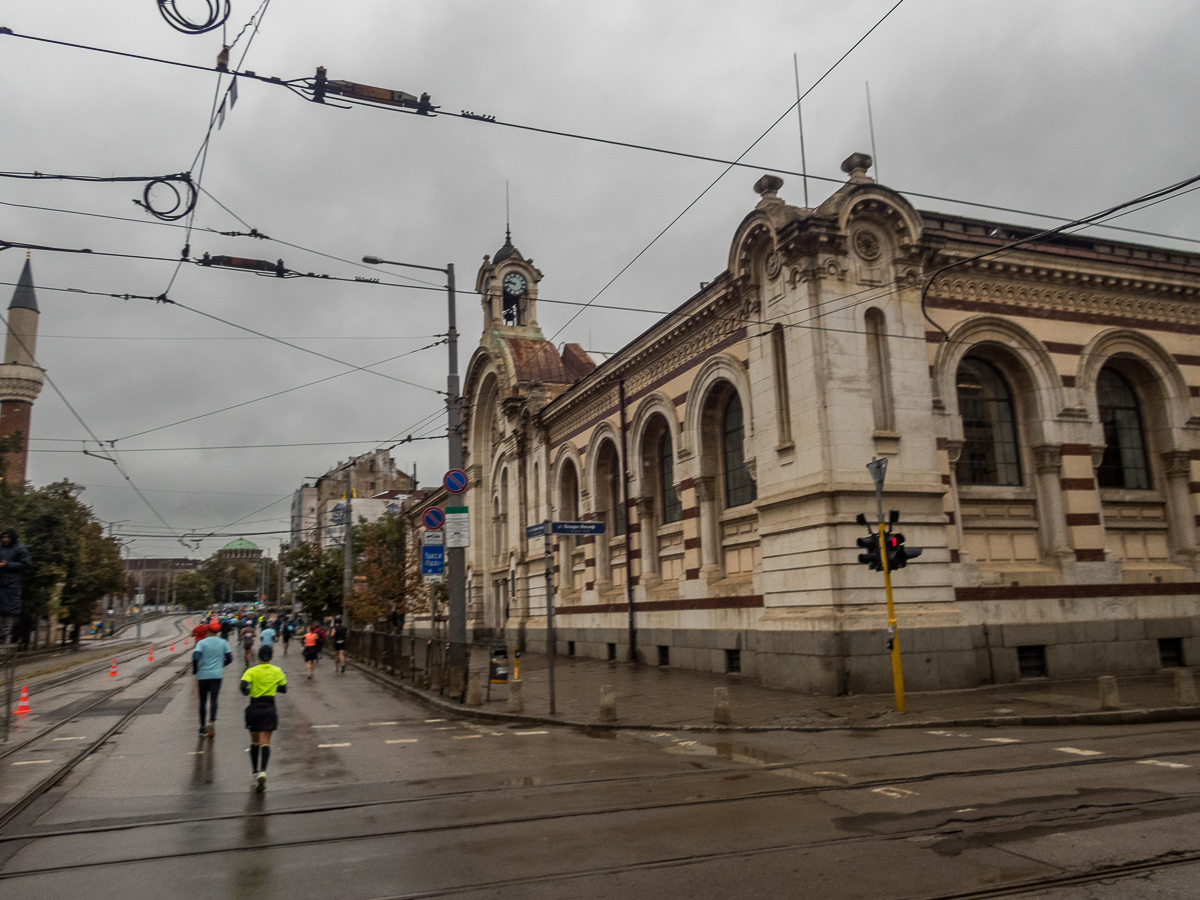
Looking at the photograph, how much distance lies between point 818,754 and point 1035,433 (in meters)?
12.7

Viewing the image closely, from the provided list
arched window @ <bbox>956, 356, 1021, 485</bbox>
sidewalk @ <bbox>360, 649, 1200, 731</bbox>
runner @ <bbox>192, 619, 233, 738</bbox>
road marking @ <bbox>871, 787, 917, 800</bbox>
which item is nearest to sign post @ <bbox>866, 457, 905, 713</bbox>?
sidewalk @ <bbox>360, 649, 1200, 731</bbox>

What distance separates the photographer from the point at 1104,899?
5492mm

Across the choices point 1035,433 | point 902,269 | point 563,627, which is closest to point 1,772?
point 902,269

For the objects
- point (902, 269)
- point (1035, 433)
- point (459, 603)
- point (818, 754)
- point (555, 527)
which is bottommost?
point (818, 754)

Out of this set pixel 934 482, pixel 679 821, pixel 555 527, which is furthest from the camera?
pixel 934 482

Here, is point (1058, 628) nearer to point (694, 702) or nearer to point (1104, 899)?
point (694, 702)

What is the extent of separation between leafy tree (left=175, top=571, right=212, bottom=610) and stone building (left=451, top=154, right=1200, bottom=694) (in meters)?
166

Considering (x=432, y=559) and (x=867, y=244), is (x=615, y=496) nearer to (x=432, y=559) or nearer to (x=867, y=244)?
(x=432, y=559)

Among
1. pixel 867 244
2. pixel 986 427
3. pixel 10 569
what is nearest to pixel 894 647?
pixel 986 427

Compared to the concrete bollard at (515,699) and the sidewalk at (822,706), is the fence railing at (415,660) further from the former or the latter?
the concrete bollard at (515,699)

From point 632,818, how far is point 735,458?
1602 centimetres

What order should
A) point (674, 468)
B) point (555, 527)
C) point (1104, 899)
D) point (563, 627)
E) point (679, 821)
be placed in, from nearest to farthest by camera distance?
point (1104, 899), point (679, 821), point (555, 527), point (674, 468), point (563, 627)

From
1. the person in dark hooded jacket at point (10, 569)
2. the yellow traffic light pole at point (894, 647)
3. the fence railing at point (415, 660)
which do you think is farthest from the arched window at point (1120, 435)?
the person in dark hooded jacket at point (10, 569)

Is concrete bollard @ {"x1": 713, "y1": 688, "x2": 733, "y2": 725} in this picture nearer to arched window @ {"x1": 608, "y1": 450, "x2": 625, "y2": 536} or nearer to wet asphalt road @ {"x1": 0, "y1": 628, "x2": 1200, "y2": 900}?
wet asphalt road @ {"x1": 0, "y1": 628, "x2": 1200, "y2": 900}
